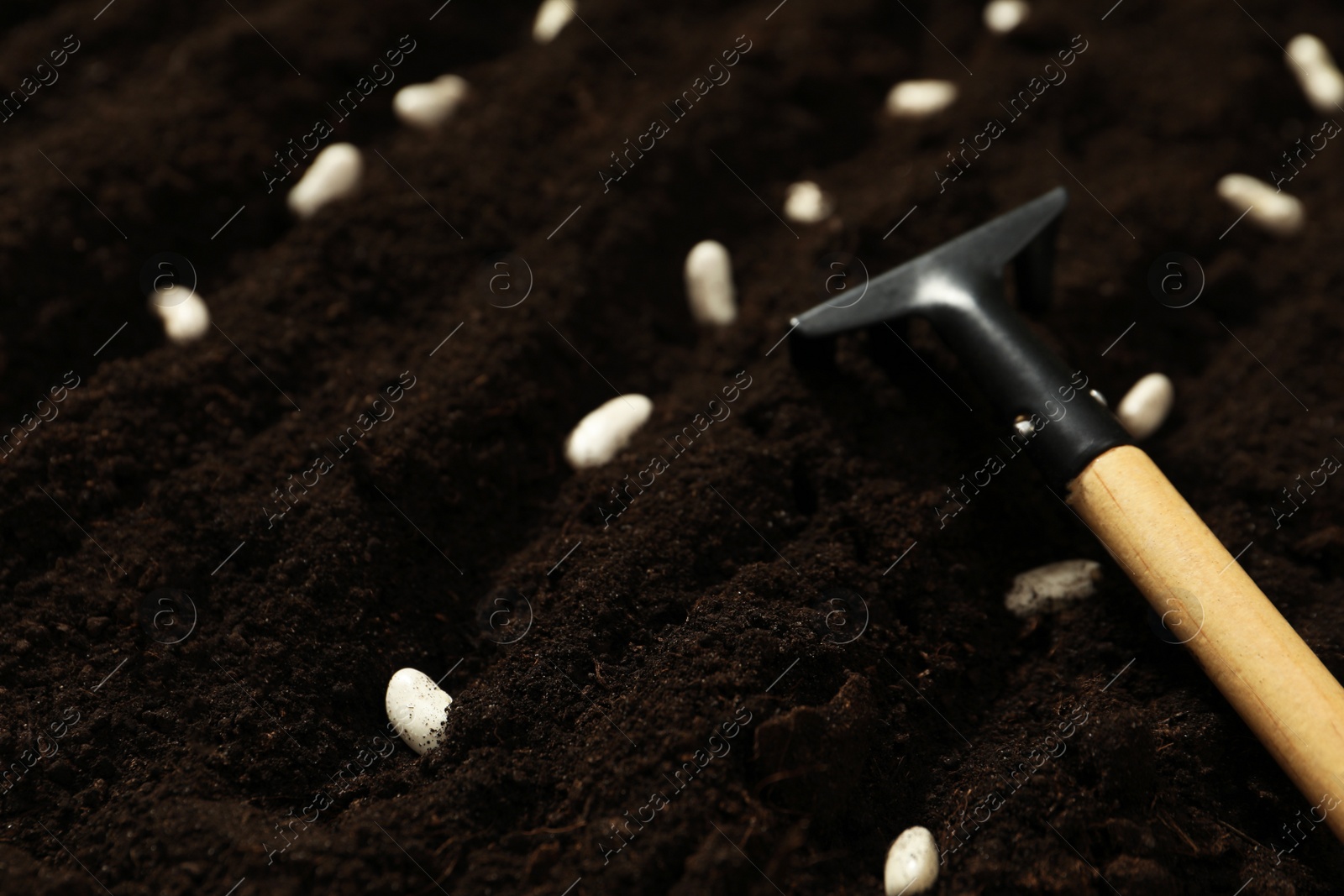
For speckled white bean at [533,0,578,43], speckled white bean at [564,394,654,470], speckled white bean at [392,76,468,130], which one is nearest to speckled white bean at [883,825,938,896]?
speckled white bean at [564,394,654,470]

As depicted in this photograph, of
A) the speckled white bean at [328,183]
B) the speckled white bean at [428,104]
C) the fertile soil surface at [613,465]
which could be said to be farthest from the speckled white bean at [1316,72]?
the speckled white bean at [328,183]

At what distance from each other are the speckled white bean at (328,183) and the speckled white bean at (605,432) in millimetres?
711

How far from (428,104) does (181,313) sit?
70 cm

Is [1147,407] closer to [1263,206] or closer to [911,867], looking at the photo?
[1263,206]

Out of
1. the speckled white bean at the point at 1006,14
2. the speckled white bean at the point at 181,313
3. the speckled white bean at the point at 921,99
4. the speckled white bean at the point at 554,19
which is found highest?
the speckled white bean at the point at 554,19

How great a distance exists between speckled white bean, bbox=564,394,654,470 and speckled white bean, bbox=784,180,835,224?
0.60 metres

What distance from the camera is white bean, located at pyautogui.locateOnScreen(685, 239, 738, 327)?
188cm

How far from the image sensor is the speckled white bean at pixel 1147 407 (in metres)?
1.73

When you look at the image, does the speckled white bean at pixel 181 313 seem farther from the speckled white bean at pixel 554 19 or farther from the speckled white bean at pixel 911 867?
the speckled white bean at pixel 911 867

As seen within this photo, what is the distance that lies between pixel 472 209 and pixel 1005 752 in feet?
4.51

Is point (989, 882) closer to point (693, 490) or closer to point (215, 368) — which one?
point (693, 490)

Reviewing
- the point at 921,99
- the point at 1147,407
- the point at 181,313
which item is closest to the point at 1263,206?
the point at 1147,407

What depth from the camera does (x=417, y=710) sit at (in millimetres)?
1394

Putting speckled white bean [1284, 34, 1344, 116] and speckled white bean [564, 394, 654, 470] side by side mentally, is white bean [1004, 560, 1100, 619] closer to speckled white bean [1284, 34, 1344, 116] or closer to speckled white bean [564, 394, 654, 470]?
speckled white bean [564, 394, 654, 470]
